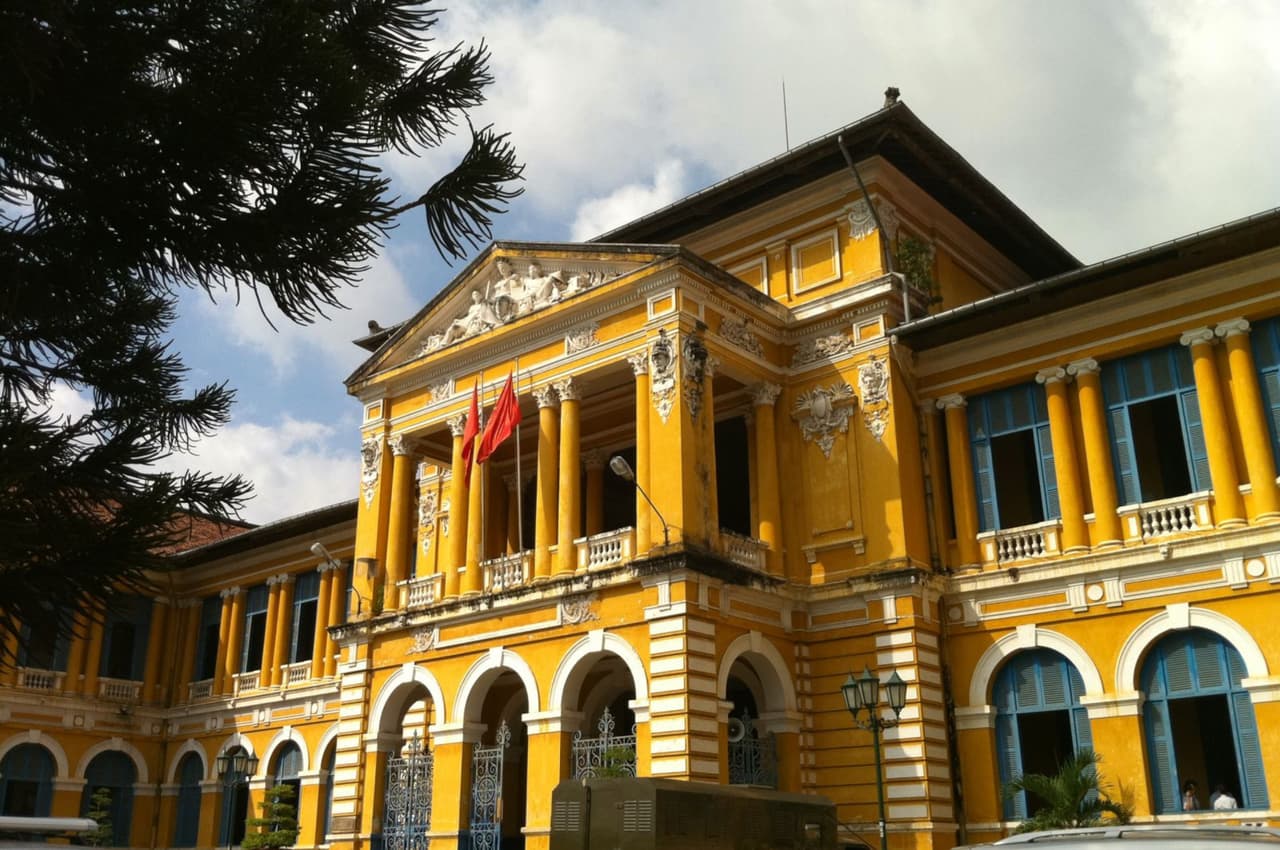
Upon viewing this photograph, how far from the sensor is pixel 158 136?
5.12 metres

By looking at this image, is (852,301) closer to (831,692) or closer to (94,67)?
(831,692)

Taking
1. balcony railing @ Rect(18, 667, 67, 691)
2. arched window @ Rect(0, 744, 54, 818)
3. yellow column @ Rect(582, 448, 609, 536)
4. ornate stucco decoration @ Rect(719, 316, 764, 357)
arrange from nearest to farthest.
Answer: ornate stucco decoration @ Rect(719, 316, 764, 357) < yellow column @ Rect(582, 448, 609, 536) < arched window @ Rect(0, 744, 54, 818) < balcony railing @ Rect(18, 667, 67, 691)

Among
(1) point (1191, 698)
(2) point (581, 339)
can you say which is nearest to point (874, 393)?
(2) point (581, 339)

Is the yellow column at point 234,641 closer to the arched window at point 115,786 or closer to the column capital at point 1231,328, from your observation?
the arched window at point 115,786

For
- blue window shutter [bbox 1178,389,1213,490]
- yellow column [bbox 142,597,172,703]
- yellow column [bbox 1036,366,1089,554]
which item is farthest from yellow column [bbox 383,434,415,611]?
blue window shutter [bbox 1178,389,1213,490]

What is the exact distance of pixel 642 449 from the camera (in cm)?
2023

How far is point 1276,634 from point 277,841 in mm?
20950

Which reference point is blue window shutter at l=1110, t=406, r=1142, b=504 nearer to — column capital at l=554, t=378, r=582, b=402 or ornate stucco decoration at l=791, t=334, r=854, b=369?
ornate stucco decoration at l=791, t=334, r=854, b=369

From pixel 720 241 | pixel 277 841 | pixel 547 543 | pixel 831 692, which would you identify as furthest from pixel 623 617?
pixel 277 841

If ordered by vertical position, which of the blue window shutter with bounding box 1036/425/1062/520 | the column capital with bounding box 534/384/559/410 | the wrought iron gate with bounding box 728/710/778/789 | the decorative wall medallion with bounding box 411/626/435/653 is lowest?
the wrought iron gate with bounding box 728/710/778/789

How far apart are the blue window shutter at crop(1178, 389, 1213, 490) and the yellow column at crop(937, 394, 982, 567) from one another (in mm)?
3602

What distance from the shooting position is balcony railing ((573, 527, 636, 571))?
65.7ft

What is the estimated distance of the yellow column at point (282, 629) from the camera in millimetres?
31812

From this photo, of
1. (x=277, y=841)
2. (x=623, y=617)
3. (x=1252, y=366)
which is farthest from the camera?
(x=277, y=841)
